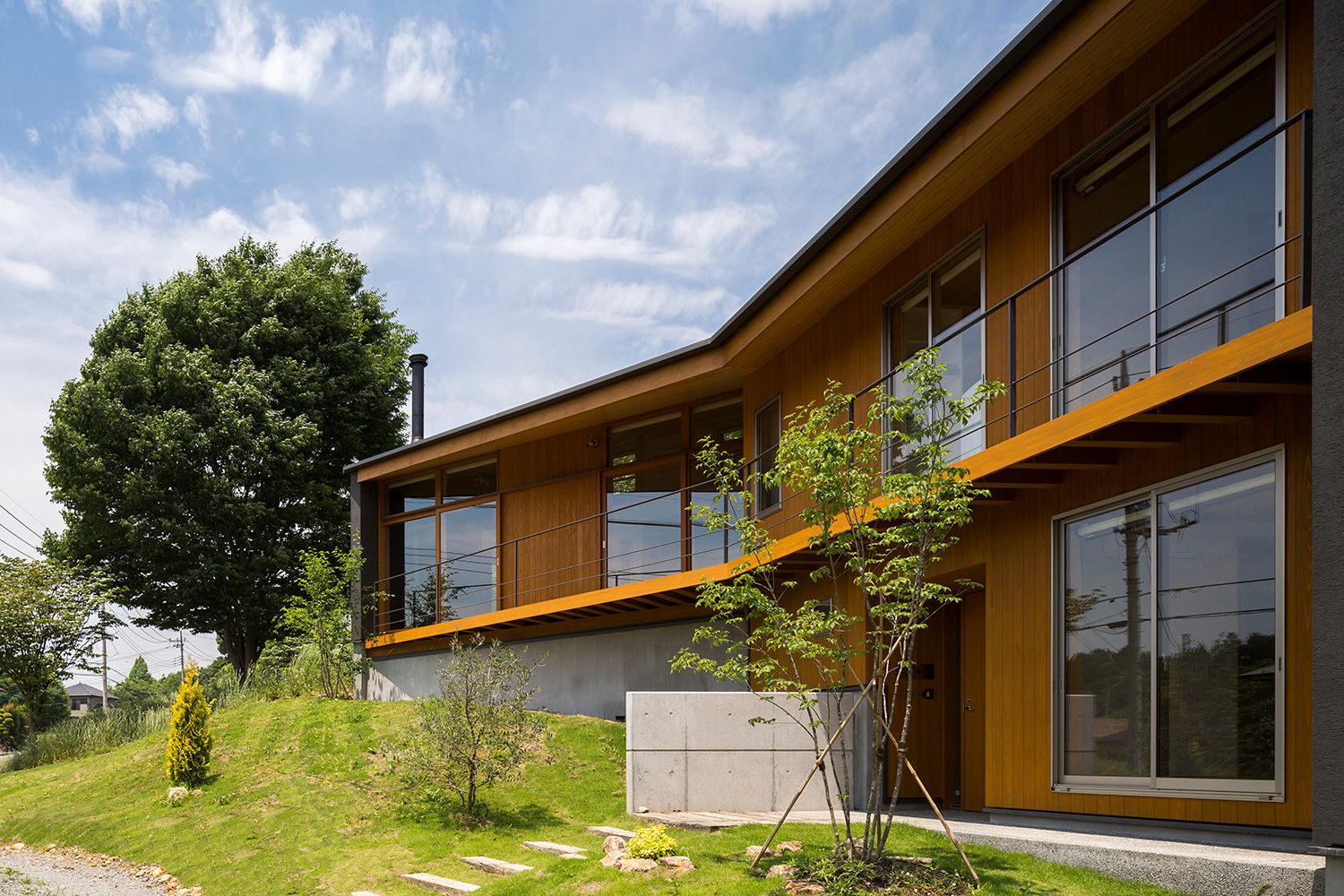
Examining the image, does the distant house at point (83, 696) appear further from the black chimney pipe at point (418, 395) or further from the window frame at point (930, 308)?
the window frame at point (930, 308)

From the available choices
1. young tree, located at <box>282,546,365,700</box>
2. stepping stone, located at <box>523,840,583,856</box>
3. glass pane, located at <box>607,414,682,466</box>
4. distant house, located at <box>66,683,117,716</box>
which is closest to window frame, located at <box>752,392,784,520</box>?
glass pane, located at <box>607,414,682,466</box>

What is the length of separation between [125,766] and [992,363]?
1295 centimetres

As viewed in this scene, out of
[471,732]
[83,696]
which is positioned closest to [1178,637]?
[471,732]

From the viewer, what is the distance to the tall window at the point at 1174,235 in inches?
279

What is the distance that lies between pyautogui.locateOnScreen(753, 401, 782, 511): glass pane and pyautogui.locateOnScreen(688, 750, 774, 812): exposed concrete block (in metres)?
4.46

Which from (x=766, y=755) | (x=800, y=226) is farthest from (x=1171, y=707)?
(x=800, y=226)

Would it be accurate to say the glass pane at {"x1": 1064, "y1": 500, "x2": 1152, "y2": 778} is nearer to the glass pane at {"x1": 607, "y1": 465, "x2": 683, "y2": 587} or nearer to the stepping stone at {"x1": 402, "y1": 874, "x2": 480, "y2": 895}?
the stepping stone at {"x1": 402, "y1": 874, "x2": 480, "y2": 895}

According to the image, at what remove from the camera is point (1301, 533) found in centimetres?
650

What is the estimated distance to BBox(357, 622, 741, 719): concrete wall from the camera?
16.2 metres

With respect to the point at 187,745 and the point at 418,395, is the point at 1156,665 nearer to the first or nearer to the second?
the point at 187,745

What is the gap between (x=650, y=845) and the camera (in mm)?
8008

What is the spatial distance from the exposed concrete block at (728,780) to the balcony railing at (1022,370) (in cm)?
275

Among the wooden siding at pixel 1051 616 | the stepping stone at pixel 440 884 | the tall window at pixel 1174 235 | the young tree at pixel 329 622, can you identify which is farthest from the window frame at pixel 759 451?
the young tree at pixel 329 622

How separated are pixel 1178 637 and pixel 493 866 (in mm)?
5935
